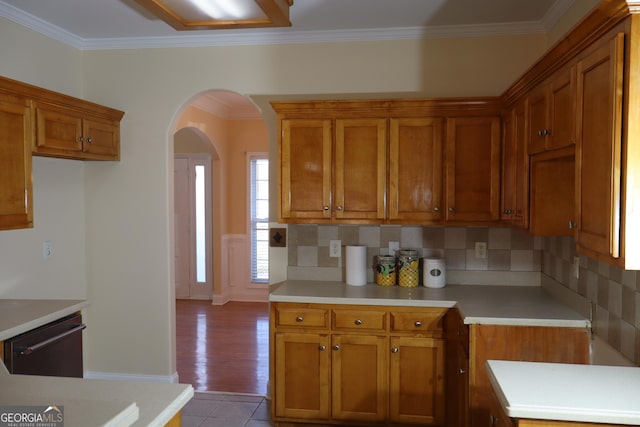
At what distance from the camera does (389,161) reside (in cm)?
340

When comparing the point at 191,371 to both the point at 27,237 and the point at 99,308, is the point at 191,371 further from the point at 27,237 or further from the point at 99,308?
the point at 27,237

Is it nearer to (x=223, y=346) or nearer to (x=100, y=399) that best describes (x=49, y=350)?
(x=100, y=399)

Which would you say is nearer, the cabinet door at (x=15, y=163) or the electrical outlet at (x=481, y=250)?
the cabinet door at (x=15, y=163)

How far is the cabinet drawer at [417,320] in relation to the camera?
310 cm

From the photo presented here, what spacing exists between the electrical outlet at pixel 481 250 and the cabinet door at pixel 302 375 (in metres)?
1.27

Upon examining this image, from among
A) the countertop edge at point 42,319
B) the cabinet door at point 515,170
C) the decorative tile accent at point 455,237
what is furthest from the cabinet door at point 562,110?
the countertop edge at point 42,319

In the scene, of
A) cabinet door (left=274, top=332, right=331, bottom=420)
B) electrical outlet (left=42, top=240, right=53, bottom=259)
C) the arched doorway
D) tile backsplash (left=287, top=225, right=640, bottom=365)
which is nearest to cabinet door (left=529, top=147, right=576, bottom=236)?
tile backsplash (left=287, top=225, right=640, bottom=365)

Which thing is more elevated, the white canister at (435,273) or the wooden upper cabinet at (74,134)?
the wooden upper cabinet at (74,134)

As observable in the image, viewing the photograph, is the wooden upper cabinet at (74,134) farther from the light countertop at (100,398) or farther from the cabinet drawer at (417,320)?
the cabinet drawer at (417,320)

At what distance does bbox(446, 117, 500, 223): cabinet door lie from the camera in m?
3.31

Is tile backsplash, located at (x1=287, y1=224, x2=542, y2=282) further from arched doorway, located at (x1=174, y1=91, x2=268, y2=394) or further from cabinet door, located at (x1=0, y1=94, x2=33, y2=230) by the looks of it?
arched doorway, located at (x1=174, y1=91, x2=268, y2=394)

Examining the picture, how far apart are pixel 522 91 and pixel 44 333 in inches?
114

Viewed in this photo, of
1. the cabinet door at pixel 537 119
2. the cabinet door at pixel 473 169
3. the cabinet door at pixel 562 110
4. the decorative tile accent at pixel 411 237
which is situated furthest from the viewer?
the decorative tile accent at pixel 411 237

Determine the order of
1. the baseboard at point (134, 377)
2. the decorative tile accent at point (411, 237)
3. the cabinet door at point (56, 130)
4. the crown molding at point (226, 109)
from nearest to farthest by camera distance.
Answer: the cabinet door at point (56, 130) < the decorative tile accent at point (411, 237) < the baseboard at point (134, 377) < the crown molding at point (226, 109)
